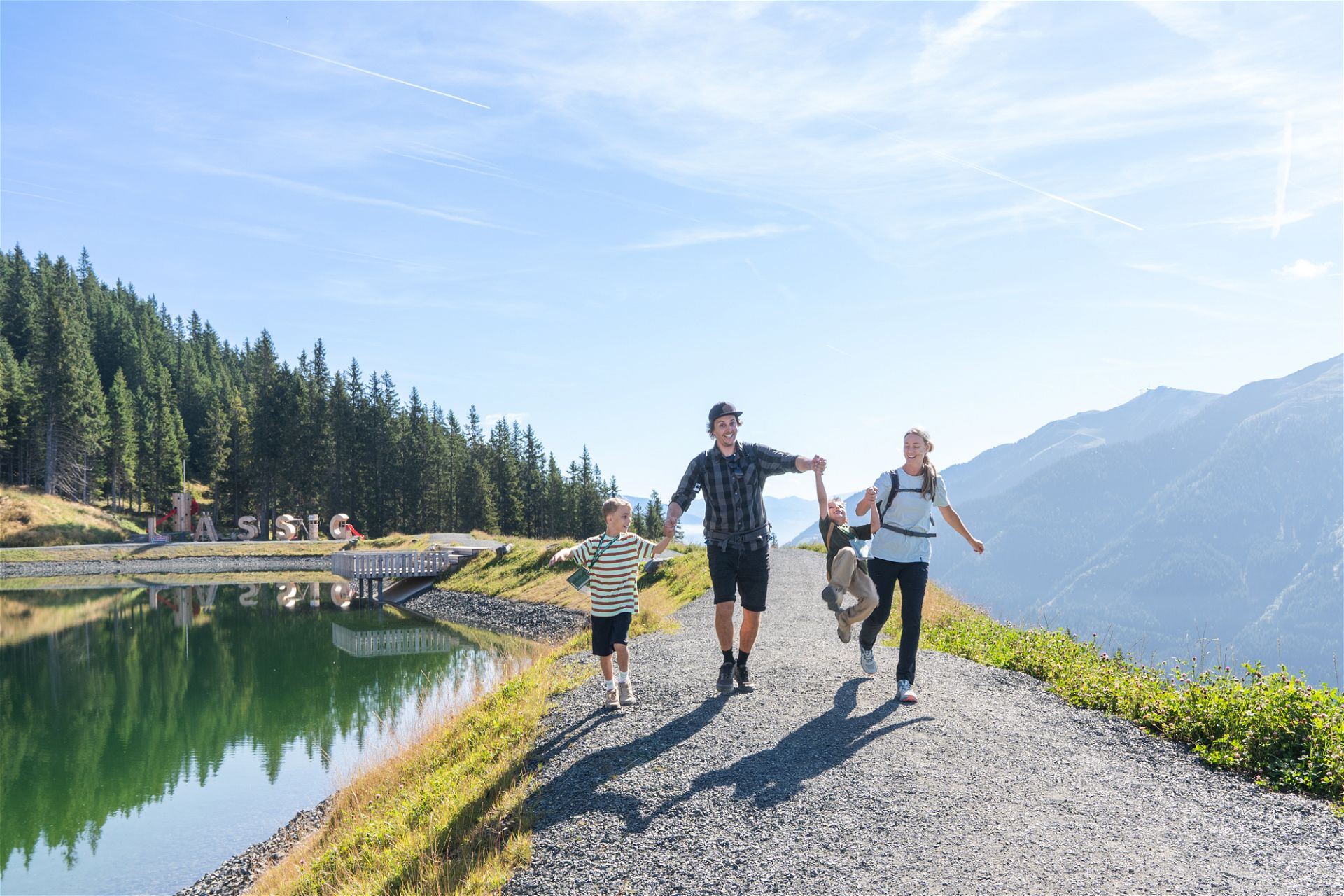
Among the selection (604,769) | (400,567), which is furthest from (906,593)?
(400,567)

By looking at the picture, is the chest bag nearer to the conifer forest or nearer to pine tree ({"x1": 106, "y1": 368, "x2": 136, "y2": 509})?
the conifer forest

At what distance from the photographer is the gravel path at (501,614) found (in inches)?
1115

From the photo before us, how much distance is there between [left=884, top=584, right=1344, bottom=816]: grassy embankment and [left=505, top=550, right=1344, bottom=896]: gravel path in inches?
11.6

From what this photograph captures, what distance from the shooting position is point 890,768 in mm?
6375

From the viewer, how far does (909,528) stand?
781 centimetres

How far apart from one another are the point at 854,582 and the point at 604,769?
9.74 feet

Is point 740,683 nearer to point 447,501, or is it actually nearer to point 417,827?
point 417,827

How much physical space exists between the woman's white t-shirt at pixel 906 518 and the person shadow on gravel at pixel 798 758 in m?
1.51

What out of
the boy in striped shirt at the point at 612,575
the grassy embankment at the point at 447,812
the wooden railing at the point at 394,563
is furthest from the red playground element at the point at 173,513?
the boy in striped shirt at the point at 612,575

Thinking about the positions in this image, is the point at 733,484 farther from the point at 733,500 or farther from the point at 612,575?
the point at 612,575

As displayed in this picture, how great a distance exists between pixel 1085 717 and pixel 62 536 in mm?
79636

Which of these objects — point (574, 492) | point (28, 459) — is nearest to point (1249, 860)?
point (574, 492)

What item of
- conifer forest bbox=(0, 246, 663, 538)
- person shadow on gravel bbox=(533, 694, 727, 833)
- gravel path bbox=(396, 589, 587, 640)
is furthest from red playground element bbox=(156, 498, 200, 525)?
person shadow on gravel bbox=(533, 694, 727, 833)

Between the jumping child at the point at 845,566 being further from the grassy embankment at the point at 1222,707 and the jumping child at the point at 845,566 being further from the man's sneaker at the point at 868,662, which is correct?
the grassy embankment at the point at 1222,707
